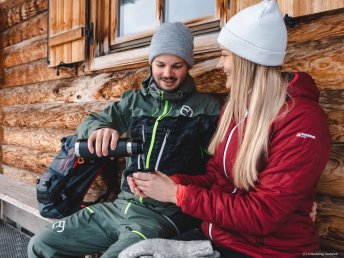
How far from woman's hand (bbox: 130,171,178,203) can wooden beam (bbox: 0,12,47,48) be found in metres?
2.99

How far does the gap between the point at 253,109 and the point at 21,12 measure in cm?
383

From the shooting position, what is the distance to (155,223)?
196 centimetres

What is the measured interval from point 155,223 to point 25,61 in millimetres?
3267

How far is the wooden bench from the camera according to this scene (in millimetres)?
3201

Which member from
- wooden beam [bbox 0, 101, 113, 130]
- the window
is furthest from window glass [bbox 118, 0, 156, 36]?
wooden beam [bbox 0, 101, 113, 130]

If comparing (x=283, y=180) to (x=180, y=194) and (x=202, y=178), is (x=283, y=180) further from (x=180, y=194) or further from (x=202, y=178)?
(x=202, y=178)

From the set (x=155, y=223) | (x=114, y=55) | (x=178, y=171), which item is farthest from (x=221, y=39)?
(x=114, y=55)

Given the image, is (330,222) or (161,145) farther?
(161,145)

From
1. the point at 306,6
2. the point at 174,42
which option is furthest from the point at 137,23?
the point at 306,6

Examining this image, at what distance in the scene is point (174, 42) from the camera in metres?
2.15

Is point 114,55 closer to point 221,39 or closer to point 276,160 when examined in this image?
point 221,39

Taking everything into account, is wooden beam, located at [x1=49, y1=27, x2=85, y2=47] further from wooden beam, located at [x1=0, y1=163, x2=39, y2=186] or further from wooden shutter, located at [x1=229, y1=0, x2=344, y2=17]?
wooden shutter, located at [x1=229, y1=0, x2=344, y2=17]

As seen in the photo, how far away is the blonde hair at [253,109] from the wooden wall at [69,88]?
0.44 m

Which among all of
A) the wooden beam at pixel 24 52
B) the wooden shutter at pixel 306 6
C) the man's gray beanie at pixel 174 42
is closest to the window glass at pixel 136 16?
the man's gray beanie at pixel 174 42
